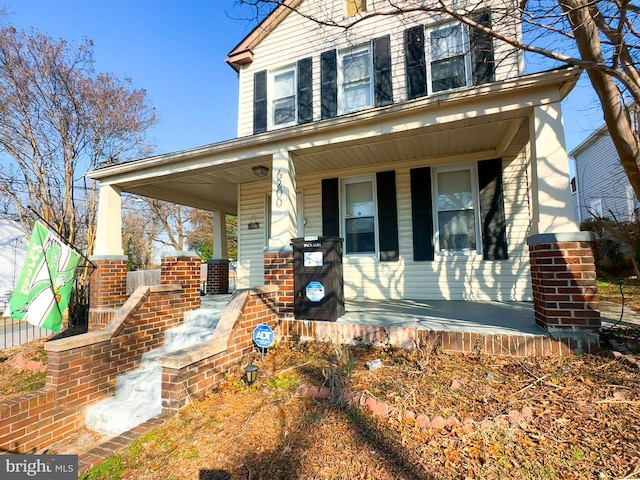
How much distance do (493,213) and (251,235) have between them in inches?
200

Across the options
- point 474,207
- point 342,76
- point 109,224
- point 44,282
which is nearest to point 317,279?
point 474,207

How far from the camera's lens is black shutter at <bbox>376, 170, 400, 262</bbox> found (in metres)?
6.14

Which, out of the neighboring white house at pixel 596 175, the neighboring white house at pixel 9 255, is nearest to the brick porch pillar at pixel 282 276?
the neighboring white house at pixel 596 175

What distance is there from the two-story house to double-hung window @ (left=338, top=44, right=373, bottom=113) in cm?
2

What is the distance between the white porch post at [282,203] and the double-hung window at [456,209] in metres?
2.91

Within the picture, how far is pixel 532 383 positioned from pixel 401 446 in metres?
1.36

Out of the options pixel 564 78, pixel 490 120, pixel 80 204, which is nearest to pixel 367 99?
pixel 490 120

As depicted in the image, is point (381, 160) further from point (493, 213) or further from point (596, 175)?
point (596, 175)

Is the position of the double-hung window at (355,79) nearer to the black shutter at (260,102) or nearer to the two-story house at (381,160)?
the two-story house at (381,160)

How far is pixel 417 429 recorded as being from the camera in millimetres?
2178

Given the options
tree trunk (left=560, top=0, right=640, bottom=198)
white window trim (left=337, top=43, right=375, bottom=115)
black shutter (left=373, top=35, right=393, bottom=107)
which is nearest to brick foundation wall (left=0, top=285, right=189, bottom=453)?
white window trim (left=337, top=43, right=375, bottom=115)

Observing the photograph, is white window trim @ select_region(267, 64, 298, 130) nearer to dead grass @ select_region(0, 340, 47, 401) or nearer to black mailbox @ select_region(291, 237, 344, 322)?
black mailbox @ select_region(291, 237, 344, 322)

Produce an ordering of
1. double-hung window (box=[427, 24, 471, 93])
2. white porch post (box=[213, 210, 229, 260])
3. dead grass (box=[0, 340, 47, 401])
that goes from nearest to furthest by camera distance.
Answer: dead grass (box=[0, 340, 47, 401]) < double-hung window (box=[427, 24, 471, 93]) < white porch post (box=[213, 210, 229, 260])

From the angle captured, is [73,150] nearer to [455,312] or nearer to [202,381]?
[202,381]
